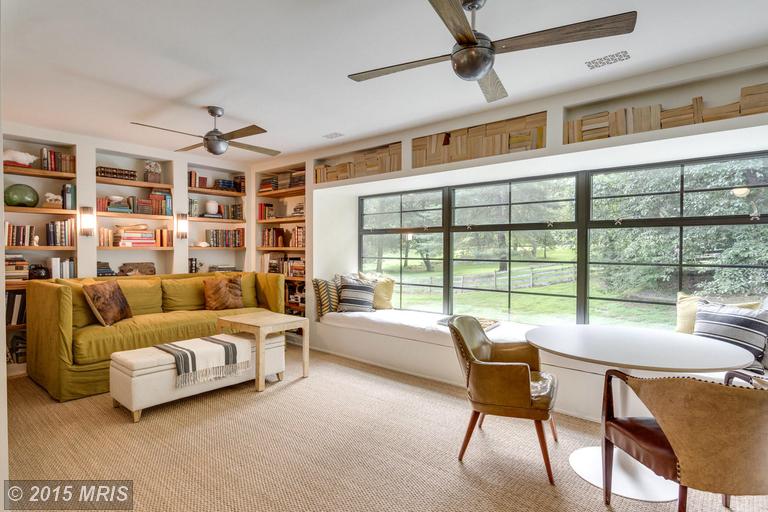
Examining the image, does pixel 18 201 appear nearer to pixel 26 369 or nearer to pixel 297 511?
pixel 26 369

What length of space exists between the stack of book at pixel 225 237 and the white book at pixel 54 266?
1.77m

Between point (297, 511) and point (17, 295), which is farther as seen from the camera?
point (17, 295)

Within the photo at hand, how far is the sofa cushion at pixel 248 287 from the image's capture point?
16.9 ft

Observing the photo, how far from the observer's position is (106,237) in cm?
474

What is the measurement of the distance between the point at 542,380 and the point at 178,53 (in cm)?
319

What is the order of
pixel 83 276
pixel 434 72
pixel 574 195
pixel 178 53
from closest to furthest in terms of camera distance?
pixel 178 53, pixel 434 72, pixel 574 195, pixel 83 276

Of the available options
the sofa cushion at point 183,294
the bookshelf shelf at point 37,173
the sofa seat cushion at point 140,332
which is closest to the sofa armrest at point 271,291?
the sofa seat cushion at point 140,332

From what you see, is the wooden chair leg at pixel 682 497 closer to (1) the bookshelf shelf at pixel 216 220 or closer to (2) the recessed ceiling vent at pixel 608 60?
(2) the recessed ceiling vent at pixel 608 60

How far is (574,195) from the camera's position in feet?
12.8

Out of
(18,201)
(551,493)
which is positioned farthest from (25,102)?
(551,493)

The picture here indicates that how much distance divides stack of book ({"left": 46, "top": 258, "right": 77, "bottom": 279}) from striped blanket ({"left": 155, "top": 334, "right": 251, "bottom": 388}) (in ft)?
6.54

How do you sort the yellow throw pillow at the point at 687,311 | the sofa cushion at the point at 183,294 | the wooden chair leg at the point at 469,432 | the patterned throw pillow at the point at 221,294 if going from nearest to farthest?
the wooden chair leg at the point at 469,432 → the yellow throw pillow at the point at 687,311 → the sofa cushion at the point at 183,294 → the patterned throw pillow at the point at 221,294

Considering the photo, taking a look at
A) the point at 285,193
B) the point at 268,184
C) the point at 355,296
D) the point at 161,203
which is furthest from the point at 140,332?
the point at 268,184

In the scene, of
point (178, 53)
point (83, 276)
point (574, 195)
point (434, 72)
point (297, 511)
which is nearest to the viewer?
point (297, 511)
